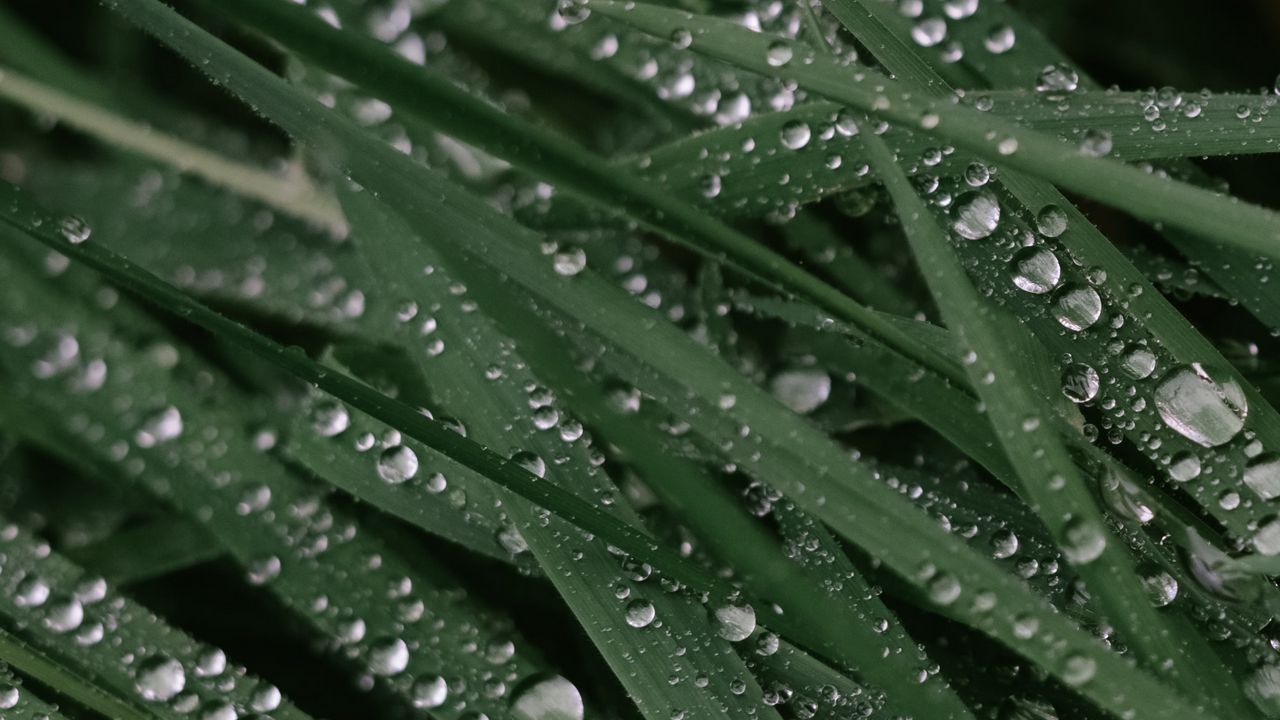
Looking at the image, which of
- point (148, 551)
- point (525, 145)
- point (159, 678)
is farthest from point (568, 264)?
point (148, 551)

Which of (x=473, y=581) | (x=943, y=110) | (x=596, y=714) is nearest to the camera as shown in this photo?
(x=943, y=110)

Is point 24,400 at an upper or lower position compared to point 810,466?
lower

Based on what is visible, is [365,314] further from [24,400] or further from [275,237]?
[24,400]

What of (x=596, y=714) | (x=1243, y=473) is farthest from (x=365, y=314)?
(x=1243, y=473)

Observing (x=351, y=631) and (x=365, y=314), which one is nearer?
(x=351, y=631)

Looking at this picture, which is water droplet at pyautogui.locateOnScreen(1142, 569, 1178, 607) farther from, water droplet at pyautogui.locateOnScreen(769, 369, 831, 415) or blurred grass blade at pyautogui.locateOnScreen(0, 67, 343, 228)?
blurred grass blade at pyautogui.locateOnScreen(0, 67, 343, 228)

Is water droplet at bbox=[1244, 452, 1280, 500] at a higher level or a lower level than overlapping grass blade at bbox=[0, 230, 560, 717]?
higher

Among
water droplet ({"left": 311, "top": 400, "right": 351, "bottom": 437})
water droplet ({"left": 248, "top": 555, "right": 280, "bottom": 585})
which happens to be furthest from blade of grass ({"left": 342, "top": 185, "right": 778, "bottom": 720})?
water droplet ({"left": 248, "top": 555, "right": 280, "bottom": 585})
